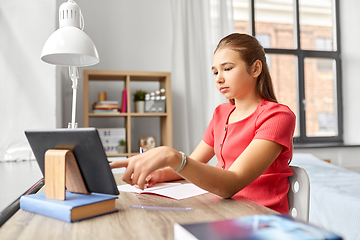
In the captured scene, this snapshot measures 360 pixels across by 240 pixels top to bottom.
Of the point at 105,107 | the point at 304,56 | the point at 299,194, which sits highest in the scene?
the point at 304,56

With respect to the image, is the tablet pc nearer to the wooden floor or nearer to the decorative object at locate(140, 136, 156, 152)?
the wooden floor

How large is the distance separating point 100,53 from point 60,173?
2630mm

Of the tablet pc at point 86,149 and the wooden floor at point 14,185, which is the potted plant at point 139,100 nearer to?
the wooden floor at point 14,185

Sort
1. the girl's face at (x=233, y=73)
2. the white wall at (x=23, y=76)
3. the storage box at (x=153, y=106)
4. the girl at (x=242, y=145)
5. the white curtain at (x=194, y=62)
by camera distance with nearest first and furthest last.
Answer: the girl at (x=242, y=145), the girl's face at (x=233, y=73), the white wall at (x=23, y=76), the storage box at (x=153, y=106), the white curtain at (x=194, y=62)

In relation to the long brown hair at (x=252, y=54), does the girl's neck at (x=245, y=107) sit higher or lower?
lower

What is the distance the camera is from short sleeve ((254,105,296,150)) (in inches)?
37.9

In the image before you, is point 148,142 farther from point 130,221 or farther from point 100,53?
point 130,221

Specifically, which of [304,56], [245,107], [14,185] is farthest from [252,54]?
[304,56]

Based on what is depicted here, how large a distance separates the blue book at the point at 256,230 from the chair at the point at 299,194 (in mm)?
567

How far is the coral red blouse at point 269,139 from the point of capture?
986 millimetres

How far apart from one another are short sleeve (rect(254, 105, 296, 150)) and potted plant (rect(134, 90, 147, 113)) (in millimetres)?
2013

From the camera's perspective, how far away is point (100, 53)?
10.3 ft

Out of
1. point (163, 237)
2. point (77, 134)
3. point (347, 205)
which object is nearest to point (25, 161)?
point (77, 134)

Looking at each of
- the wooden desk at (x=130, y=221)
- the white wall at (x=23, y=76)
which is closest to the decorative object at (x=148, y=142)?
the white wall at (x=23, y=76)
